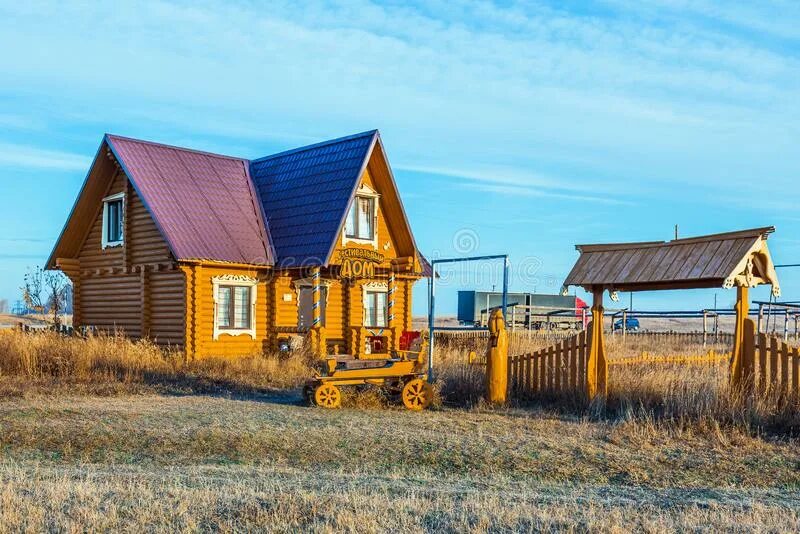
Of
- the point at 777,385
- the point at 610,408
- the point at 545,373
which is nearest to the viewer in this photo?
the point at 777,385

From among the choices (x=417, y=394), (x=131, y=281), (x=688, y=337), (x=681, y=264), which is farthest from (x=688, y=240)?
(x=688, y=337)

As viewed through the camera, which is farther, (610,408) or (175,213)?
(175,213)

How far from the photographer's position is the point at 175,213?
78.3ft

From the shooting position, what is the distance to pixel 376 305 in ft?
92.4

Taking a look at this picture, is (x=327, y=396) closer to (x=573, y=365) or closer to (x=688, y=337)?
(x=573, y=365)

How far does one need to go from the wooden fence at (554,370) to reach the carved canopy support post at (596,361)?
0.35 feet

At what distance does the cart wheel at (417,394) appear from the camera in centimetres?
1521

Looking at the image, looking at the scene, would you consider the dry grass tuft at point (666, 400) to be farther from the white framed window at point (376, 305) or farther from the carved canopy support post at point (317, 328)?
the white framed window at point (376, 305)

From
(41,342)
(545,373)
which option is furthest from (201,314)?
(545,373)

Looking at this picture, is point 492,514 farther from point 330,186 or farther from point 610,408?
point 330,186

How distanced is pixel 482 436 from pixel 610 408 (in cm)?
351

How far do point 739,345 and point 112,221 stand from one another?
61.1ft

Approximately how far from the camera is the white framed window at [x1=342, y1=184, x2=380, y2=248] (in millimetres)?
26094

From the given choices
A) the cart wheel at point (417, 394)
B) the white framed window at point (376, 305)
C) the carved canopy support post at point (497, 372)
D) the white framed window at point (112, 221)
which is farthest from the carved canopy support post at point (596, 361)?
the white framed window at point (112, 221)
